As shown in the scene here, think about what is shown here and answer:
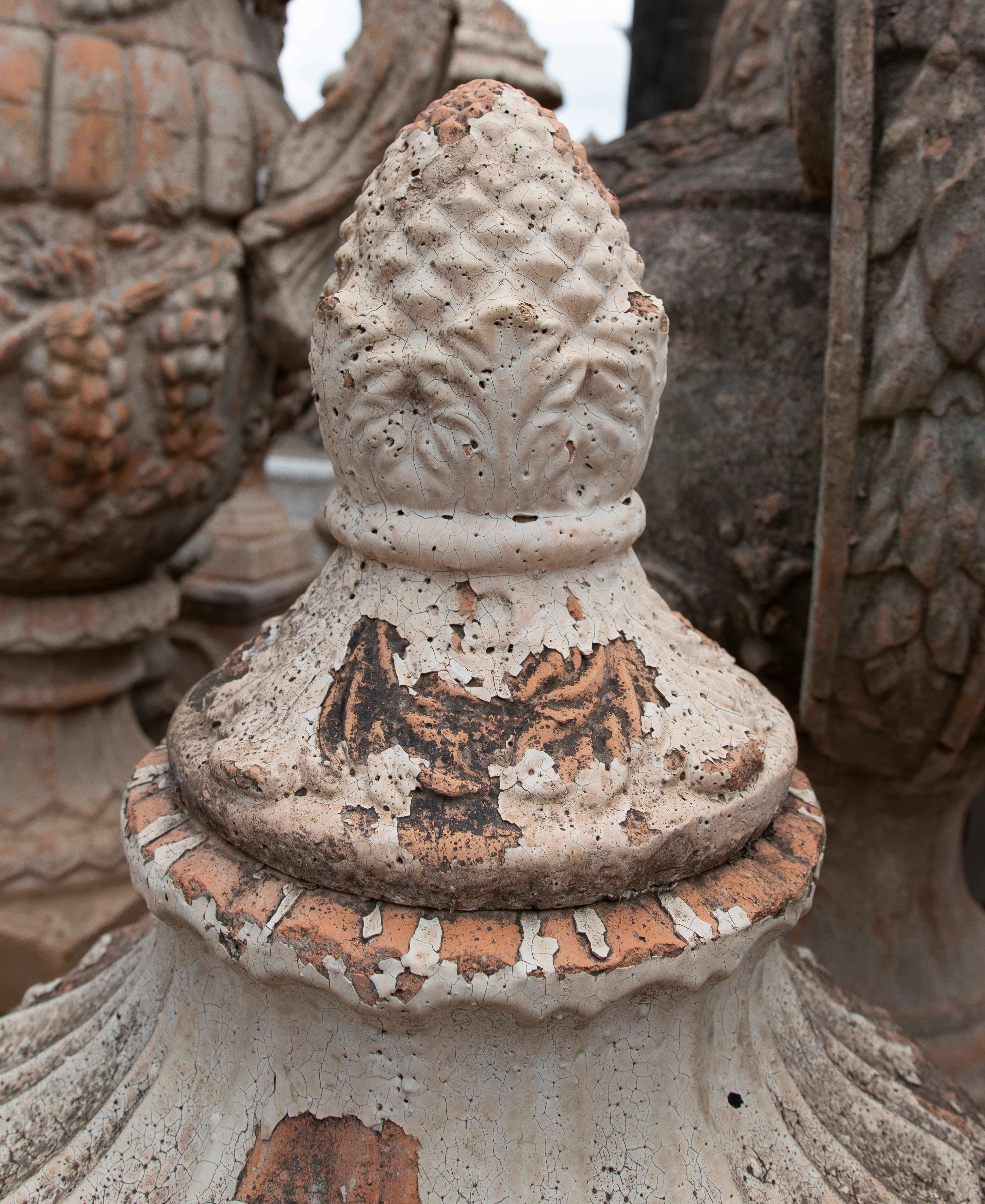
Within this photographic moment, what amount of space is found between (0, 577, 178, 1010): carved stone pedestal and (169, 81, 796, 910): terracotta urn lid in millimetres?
1128

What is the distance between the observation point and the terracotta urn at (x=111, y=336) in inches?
63.0

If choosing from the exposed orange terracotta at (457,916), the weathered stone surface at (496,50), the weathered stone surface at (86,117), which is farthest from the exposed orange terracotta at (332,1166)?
the weathered stone surface at (496,50)

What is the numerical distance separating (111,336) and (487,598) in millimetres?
1071

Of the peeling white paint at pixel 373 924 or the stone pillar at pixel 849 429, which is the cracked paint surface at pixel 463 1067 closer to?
the peeling white paint at pixel 373 924

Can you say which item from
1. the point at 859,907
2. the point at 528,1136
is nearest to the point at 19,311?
the point at 528,1136

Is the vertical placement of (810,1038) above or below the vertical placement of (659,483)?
below

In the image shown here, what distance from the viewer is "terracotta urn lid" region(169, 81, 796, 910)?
0.85m

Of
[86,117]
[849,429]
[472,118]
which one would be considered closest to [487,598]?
[472,118]

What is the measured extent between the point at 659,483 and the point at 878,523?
38 cm

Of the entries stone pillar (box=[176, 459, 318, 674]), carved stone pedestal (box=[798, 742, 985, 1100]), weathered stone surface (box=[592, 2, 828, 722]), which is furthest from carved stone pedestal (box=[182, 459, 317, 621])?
carved stone pedestal (box=[798, 742, 985, 1100])

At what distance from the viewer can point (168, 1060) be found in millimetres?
983

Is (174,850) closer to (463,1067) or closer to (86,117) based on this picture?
(463,1067)

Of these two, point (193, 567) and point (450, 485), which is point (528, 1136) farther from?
point (193, 567)

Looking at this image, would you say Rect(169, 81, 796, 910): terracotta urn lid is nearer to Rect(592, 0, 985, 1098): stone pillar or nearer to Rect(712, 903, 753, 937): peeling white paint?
Rect(712, 903, 753, 937): peeling white paint
